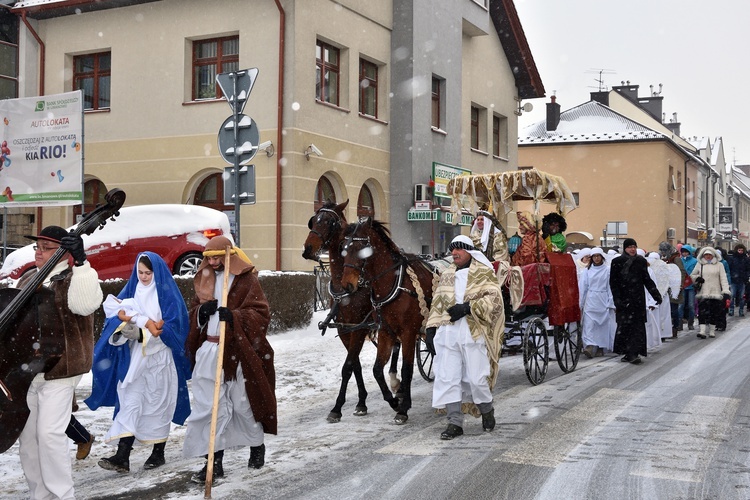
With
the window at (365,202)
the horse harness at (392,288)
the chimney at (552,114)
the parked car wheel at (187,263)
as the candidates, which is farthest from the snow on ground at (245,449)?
the chimney at (552,114)

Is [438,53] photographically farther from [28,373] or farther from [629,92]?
[629,92]

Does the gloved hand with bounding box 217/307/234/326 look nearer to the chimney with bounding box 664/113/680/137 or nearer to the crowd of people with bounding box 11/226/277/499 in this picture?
the crowd of people with bounding box 11/226/277/499

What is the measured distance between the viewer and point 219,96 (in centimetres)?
1939

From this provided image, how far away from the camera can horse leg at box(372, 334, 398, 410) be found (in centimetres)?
847

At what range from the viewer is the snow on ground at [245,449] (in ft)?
19.3

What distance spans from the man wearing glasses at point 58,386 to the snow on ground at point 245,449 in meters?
0.54

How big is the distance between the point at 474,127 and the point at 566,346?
1629 cm

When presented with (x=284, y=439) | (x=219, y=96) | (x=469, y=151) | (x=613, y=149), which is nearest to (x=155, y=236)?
(x=219, y=96)

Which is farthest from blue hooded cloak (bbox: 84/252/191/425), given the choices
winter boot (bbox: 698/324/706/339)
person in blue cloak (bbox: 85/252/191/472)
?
winter boot (bbox: 698/324/706/339)

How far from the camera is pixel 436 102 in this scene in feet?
79.7

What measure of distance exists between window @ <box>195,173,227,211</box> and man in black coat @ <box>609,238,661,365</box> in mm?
9870

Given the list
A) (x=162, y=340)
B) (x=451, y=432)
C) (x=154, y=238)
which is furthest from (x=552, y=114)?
(x=162, y=340)

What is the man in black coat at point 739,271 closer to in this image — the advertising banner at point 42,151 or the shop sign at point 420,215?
the shop sign at point 420,215

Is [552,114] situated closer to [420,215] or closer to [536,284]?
[420,215]
